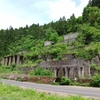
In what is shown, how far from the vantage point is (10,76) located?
42.9 metres

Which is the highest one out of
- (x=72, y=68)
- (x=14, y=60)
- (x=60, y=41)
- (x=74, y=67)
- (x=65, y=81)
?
(x=60, y=41)

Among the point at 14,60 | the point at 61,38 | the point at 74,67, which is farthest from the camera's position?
the point at 61,38

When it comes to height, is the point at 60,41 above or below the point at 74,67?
above

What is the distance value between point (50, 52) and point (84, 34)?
11.0m

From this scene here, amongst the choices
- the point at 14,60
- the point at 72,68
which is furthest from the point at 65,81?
the point at 14,60

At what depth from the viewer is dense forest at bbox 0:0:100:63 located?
173 ft

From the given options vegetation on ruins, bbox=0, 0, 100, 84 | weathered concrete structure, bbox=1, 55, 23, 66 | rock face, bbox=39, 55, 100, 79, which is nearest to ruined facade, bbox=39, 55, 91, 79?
rock face, bbox=39, 55, 100, 79

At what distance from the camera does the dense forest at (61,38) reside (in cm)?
5258

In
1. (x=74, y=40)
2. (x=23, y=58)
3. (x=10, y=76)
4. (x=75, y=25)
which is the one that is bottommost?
(x=10, y=76)

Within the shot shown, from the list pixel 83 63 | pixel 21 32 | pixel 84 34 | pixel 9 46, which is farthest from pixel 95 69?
pixel 21 32

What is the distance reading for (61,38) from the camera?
228ft

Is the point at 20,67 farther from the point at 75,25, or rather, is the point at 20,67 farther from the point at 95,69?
the point at 75,25

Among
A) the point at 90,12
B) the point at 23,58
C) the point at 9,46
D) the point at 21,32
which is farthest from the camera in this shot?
the point at 21,32

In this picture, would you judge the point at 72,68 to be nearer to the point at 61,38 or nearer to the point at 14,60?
the point at 14,60
